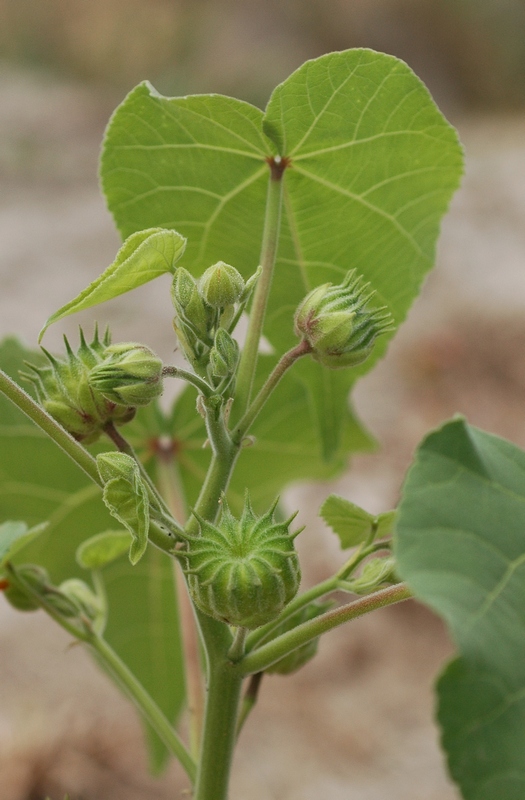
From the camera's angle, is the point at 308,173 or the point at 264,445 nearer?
the point at 308,173

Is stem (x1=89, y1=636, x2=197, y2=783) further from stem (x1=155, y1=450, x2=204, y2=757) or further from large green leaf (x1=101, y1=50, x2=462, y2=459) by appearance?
large green leaf (x1=101, y1=50, x2=462, y2=459)

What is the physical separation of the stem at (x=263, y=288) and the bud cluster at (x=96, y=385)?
0.07m

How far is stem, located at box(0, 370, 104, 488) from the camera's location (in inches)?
19.3

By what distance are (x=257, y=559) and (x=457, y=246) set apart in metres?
3.29

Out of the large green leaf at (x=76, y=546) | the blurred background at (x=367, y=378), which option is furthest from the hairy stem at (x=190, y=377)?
the blurred background at (x=367, y=378)

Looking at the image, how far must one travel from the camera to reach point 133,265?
1.73 feet

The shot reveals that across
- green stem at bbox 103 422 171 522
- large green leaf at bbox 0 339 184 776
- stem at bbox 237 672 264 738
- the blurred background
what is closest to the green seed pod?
stem at bbox 237 672 264 738

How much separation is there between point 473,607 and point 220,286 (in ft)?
0.84

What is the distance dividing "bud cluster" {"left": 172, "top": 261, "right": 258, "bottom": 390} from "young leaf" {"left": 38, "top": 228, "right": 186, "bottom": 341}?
22 mm

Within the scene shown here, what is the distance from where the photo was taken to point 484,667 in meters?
0.37

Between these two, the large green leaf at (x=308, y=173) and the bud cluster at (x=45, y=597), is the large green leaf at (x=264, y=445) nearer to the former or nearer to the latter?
the large green leaf at (x=308, y=173)

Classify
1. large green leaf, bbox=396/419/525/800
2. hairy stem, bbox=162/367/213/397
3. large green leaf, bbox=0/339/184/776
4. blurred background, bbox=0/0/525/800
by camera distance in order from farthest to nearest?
blurred background, bbox=0/0/525/800
large green leaf, bbox=0/339/184/776
hairy stem, bbox=162/367/213/397
large green leaf, bbox=396/419/525/800

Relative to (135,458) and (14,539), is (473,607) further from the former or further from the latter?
(14,539)

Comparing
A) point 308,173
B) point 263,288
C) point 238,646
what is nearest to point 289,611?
point 238,646
